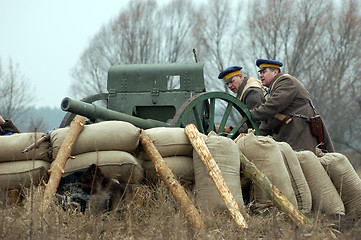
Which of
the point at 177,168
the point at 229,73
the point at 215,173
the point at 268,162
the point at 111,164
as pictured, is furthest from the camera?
the point at 229,73

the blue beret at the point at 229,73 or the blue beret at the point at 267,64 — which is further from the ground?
the blue beret at the point at 267,64

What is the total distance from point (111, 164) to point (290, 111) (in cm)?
281

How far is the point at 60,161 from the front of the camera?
4.78 metres

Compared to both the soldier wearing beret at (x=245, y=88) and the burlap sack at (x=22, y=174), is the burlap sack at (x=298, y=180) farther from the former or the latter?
the burlap sack at (x=22, y=174)

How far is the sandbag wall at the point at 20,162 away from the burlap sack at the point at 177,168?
87 centimetres

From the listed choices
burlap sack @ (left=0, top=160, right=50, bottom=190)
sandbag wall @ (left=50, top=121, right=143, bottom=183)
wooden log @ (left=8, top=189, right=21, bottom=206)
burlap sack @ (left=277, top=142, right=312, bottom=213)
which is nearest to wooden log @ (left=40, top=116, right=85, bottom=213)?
sandbag wall @ (left=50, top=121, right=143, bottom=183)

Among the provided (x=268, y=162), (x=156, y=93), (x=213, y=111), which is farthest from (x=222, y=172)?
(x=156, y=93)

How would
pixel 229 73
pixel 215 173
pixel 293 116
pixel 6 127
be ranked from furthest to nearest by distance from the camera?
pixel 229 73 < pixel 293 116 < pixel 6 127 < pixel 215 173

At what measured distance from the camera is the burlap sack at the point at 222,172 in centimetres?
480

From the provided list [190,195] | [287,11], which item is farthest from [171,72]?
[287,11]

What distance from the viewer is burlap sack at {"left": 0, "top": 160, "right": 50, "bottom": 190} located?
16.2ft

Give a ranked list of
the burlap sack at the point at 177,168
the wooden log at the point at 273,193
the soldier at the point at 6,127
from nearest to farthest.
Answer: the wooden log at the point at 273,193 → the burlap sack at the point at 177,168 → the soldier at the point at 6,127

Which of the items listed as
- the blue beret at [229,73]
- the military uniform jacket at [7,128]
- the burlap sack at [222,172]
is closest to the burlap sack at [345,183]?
the burlap sack at [222,172]

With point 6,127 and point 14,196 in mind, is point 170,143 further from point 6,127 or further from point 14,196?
point 6,127
